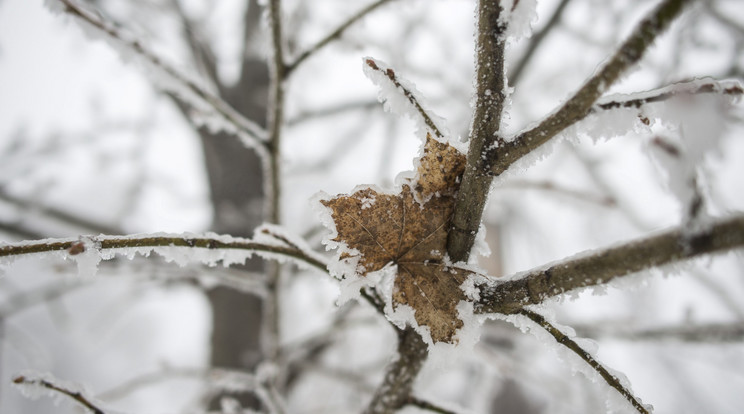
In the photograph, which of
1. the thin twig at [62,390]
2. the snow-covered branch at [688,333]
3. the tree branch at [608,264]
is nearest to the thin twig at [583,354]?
the tree branch at [608,264]

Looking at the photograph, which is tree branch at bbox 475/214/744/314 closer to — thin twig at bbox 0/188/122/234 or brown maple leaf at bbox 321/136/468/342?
brown maple leaf at bbox 321/136/468/342

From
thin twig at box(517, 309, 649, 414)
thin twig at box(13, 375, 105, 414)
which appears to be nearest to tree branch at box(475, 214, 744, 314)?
thin twig at box(517, 309, 649, 414)

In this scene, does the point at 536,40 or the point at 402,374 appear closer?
the point at 402,374

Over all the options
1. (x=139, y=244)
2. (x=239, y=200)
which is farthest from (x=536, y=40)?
(x=239, y=200)

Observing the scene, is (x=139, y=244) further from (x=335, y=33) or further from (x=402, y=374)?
(x=335, y=33)

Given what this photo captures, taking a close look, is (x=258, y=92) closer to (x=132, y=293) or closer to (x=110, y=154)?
(x=132, y=293)
